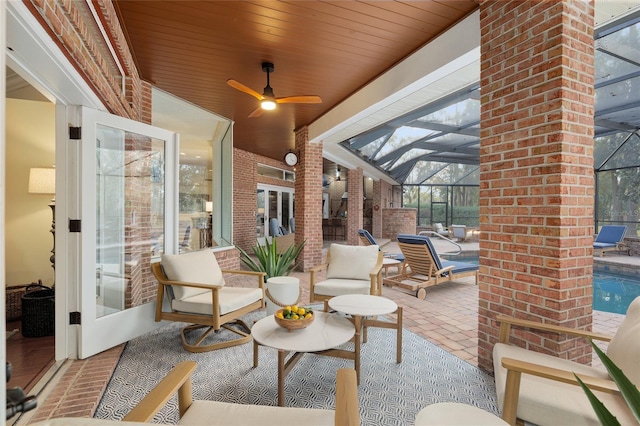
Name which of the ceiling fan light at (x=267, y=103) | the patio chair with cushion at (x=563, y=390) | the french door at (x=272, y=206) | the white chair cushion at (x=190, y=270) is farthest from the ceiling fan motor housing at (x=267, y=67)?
the french door at (x=272, y=206)

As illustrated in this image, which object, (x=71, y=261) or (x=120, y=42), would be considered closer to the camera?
(x=71, y=261)

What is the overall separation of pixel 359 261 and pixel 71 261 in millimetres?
2764

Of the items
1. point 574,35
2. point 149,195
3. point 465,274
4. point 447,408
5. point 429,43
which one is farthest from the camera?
point 465,274

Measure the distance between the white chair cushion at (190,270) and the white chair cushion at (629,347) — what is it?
301 centimetres

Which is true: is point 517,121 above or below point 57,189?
above

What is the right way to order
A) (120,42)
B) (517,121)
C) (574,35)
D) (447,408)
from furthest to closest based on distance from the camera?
(120,42) < (517,121) < (574,35) < (447,408)

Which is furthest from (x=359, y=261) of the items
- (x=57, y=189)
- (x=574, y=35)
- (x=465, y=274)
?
(x=57, y=189)

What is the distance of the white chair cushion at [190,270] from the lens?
2984 mm

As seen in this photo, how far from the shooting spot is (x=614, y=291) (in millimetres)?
5301

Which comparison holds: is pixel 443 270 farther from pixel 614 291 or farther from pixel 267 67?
pixel 267 67

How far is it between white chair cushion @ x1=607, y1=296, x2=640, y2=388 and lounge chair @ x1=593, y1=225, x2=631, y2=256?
816cm

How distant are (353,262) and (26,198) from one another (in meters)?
3.73

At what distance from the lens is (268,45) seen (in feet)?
10.4

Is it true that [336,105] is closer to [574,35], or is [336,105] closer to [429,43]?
[429,43]
